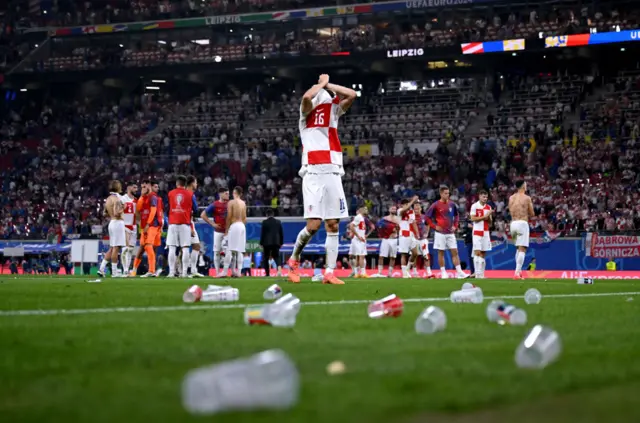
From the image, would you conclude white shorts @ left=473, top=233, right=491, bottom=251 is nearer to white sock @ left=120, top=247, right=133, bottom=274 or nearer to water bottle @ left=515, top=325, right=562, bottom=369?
white sock @ left=120, top=247, right=133, bottom=274

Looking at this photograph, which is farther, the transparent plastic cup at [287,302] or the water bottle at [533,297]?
the water bottle at [533,297]

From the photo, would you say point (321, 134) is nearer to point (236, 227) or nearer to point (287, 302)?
point (287, 302)

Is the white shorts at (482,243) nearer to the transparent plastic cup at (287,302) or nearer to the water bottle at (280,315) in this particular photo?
the transparent plastic cup at (287,302)

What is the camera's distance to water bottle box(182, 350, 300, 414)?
10.8 ft

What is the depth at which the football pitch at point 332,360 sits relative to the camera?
3.58 meters

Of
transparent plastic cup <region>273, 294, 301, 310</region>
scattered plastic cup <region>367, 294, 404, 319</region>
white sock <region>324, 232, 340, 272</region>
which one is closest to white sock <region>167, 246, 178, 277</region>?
white sock <region>324, 232, 340, 272</region>

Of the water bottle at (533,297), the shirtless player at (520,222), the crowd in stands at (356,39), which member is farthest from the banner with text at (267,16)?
the water bottle at (533,297)

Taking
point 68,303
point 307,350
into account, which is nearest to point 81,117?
point 68,303

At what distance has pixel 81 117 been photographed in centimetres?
Result: 5728

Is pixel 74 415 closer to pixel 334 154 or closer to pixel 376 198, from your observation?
pixel 334 154

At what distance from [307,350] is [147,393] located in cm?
159

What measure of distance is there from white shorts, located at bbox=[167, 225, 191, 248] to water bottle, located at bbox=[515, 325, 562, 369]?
17.9 meters

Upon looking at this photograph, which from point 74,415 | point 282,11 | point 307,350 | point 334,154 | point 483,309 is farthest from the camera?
point 282,11

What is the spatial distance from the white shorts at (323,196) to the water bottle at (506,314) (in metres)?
7.18
